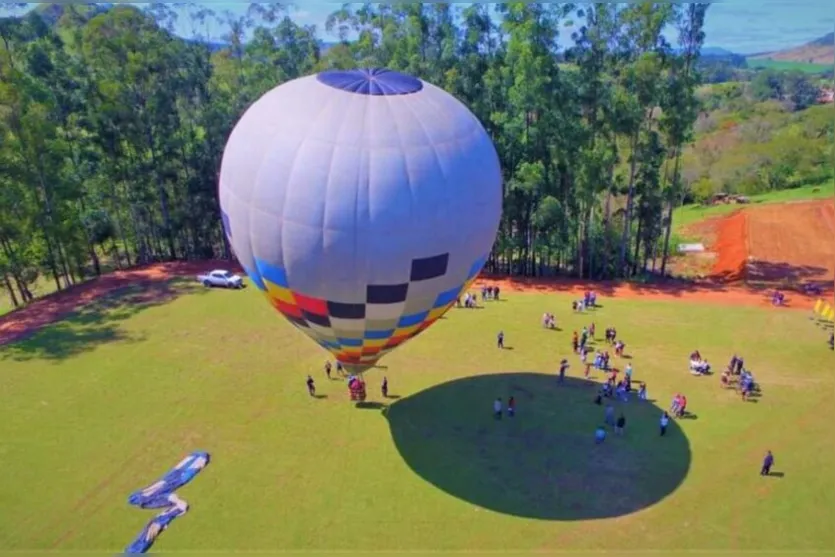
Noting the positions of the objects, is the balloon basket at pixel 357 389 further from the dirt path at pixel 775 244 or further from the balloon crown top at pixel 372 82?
the dirt path at pixel 775 244

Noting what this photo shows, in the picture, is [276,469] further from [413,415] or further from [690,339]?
[690,339]

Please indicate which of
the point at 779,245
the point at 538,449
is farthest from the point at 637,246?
the point at 538,449

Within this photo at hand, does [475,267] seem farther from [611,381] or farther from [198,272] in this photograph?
[198,272]

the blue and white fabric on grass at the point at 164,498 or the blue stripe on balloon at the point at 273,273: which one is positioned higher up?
the blue stripe on balloon at the point at 273,273

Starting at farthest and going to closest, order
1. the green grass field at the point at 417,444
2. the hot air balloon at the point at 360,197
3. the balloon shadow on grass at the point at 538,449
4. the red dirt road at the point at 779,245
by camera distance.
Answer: the red dirt road at the point at 779,245
the balloon shadow on grass at the point at 538,449
the green grass field at the point at 417,444
the hot air balloon at the point at 360,197

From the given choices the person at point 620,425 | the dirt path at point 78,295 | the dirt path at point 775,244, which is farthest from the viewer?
the dirt path at point 775,244

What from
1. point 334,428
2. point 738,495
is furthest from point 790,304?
point 334,428

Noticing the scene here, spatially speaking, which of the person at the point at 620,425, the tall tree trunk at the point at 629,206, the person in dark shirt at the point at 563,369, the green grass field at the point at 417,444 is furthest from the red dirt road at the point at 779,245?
the person at the point at 620,425
